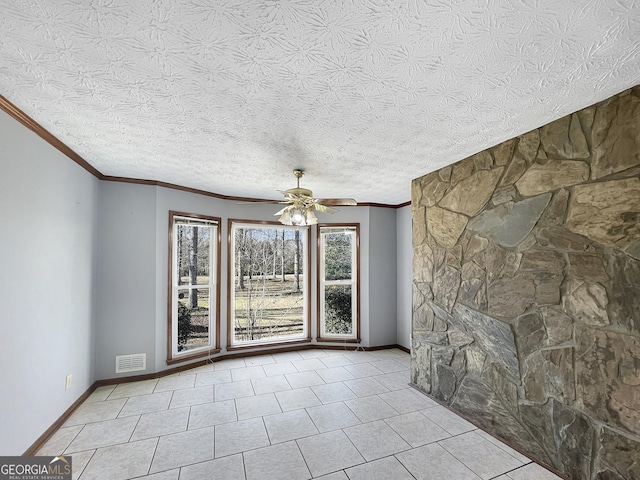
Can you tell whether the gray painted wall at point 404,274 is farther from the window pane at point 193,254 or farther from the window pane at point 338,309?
the window pane at point 193,254

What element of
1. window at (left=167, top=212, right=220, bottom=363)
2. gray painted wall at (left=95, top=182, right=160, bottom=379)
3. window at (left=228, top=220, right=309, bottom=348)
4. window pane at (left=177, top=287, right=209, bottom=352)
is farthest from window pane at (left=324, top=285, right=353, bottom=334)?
gray painted wall at (left=95, top=182, right=160, bottom=379)

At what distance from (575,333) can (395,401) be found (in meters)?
1.84

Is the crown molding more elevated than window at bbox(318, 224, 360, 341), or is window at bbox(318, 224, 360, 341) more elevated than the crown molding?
the crown molding

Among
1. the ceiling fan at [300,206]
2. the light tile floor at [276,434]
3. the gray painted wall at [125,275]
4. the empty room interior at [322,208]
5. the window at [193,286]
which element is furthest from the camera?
the window at [193,286]

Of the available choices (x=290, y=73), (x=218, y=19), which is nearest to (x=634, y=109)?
(x=290, y=73)

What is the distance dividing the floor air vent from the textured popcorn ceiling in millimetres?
2410

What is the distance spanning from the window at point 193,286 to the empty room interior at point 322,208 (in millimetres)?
44

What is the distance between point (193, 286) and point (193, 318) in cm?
46

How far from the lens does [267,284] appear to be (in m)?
4.72

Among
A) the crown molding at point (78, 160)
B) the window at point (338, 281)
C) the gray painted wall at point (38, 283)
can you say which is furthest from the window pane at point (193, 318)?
the window at point (338, 281)

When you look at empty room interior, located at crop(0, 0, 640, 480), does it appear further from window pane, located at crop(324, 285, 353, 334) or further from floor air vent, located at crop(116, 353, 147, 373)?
window pane, located at crop(324, 285, 353, 334)

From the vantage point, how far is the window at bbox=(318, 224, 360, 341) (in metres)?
4.94

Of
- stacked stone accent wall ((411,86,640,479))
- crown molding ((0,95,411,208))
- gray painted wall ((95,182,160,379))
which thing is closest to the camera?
stacked stone accent wall ((411,86,640,479))

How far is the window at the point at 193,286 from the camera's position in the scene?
3857 millimetres
